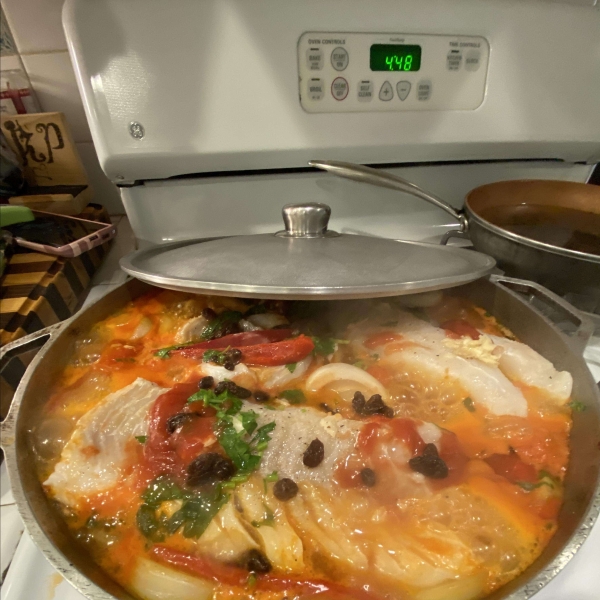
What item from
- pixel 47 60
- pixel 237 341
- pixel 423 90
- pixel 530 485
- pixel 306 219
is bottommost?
pixel 530 485

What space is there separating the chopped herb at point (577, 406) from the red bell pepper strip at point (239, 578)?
19.6 inches

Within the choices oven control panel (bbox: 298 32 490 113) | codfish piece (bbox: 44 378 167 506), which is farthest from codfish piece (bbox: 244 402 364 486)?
oven control panel (bbox: 298 32 490 113)

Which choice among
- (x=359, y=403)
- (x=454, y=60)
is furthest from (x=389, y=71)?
(x=359, y=403)

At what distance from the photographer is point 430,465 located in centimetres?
70

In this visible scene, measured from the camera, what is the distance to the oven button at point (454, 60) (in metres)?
1.01

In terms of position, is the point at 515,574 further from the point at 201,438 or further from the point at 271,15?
the point at 271,15

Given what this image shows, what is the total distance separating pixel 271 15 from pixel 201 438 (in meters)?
0.87

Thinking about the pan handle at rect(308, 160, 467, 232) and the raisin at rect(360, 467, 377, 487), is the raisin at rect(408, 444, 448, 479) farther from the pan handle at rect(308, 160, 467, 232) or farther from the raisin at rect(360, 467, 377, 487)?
the pan handle at rect(308, 160, 467, 232)

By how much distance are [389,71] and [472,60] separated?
21 cm

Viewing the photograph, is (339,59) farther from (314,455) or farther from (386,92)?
(314,455)

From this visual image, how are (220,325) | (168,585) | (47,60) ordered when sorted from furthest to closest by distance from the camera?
(47,60)
(220,325)
(168,585)

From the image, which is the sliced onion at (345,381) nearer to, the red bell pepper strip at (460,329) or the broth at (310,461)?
the broth at (310,461)

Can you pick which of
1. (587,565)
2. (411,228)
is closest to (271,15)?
(411,228)

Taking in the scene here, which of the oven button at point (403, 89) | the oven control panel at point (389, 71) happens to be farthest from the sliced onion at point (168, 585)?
the oven button at point (403, 89)
